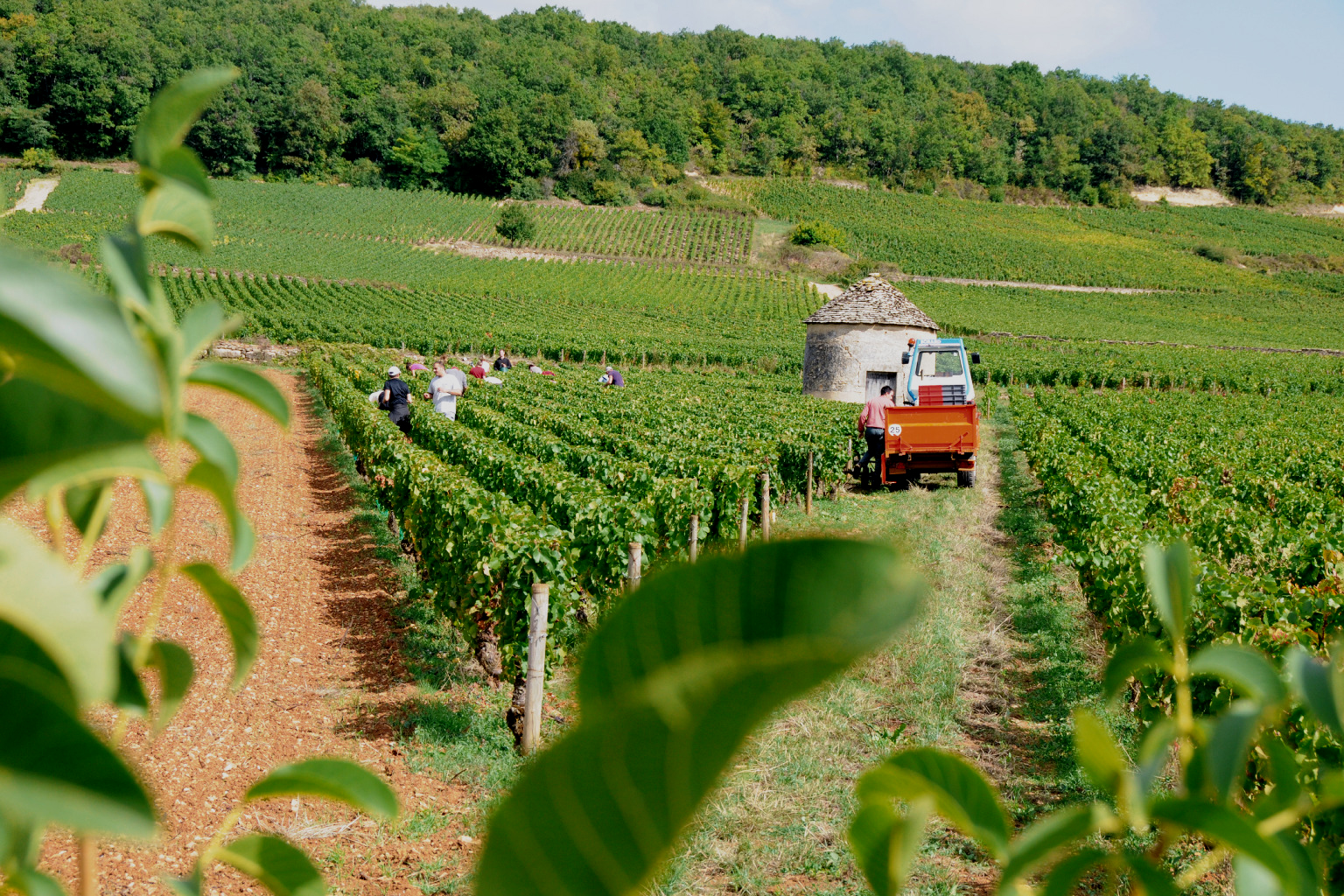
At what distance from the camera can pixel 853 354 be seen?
24516 millimetres

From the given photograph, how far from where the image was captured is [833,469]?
48.0 feet

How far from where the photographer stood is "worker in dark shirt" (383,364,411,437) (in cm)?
1498

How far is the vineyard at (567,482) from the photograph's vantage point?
6.97 meters

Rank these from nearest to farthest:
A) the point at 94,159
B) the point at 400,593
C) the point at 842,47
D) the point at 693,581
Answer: the point at 693,581 < the point at 400,593 < the point at 94,159 < the point at 842,47

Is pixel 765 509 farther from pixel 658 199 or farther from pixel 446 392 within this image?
pixel 658 199

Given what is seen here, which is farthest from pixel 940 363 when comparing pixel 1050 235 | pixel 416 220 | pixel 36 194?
pixel 1050 235

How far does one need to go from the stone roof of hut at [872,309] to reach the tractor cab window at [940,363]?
23.0 feet

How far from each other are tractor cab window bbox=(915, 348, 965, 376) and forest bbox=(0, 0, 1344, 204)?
82.3 m

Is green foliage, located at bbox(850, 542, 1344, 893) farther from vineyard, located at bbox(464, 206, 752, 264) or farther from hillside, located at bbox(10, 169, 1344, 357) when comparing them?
vineyard, located at bbox(464, 206, 752, 264)

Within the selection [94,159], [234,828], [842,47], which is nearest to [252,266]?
[94,159]

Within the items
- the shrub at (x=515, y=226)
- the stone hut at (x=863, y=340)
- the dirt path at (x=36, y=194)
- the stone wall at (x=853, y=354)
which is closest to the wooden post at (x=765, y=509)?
the stone hut at (x=863, y=340)

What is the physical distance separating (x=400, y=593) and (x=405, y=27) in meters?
129

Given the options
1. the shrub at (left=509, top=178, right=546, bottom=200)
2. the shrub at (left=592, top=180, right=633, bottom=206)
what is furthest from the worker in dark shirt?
the shrub at (left=509, top=178, right=546, bottom=200)

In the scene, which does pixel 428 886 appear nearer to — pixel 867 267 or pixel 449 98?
pixel 867 267
